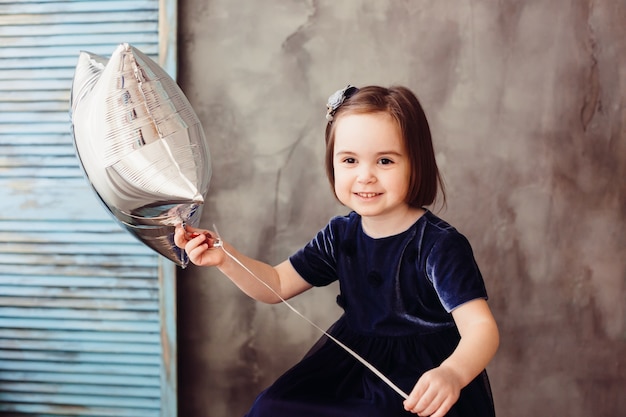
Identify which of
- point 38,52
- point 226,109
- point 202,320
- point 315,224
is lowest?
point 202,320

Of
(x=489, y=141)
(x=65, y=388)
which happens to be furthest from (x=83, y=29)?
(x=489, y=141)

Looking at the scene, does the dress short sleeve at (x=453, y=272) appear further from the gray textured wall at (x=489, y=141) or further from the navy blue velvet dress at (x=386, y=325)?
the gray textured wall at (x=489, y=141)

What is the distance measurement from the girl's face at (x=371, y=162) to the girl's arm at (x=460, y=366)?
23 cm

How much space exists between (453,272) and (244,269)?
40cm

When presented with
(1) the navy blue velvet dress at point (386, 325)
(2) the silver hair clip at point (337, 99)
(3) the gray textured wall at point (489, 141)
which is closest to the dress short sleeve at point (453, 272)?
(1) the navy blue velvet dress at point (386, 325)

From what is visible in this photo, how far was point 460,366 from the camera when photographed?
1033mm

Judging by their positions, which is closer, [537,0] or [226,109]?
[537,0]

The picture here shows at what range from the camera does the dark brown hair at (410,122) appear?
1152 millimetres

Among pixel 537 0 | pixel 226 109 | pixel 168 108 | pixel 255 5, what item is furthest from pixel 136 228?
pixel 537 0

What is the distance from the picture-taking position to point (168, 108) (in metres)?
1.07

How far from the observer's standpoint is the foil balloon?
1.03 metres

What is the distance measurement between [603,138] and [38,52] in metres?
1.46

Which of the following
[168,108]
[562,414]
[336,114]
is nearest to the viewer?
[168,108]

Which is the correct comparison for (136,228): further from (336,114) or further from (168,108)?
(336,114)
